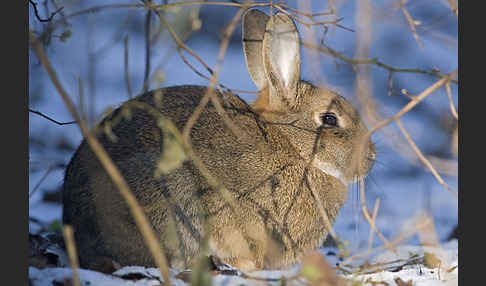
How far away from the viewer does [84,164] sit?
3381 mm

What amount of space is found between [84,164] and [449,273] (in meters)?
2.30

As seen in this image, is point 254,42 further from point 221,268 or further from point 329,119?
point 221,268

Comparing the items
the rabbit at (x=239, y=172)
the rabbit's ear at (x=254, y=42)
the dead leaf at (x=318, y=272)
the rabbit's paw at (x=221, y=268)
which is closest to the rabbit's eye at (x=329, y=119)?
the rabbit at (x=239, y=172)

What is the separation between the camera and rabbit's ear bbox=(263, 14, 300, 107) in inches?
146

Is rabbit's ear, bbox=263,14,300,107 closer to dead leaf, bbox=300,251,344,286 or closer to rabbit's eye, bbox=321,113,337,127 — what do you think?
rabbit's eye, bbox=321,113,337,127

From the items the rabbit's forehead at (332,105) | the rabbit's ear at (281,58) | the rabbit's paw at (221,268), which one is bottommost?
the rabbit's paw at (221,268)

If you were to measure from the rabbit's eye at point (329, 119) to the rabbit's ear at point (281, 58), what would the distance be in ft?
0.80

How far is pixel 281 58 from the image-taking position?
3.84 meters

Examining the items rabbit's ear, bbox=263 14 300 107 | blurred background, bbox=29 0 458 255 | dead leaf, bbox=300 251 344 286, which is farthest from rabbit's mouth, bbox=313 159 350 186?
dead leaf, bbox=300 251 344 286

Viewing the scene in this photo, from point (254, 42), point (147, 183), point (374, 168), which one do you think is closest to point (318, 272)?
point (147, 183)

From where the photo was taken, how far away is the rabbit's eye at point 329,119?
3947 millimetres

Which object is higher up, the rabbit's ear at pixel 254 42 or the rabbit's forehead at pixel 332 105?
the rabbit's ear at pixel 254 42

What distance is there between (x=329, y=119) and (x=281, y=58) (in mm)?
559

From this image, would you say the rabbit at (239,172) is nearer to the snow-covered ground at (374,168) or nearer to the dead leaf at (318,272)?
the snow-covered ground at (374,168)
